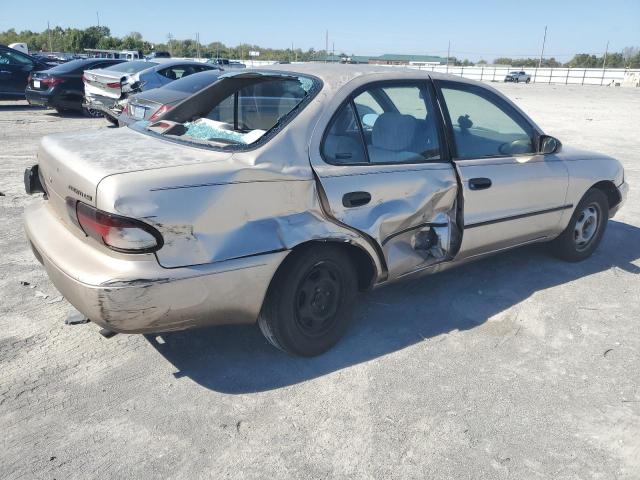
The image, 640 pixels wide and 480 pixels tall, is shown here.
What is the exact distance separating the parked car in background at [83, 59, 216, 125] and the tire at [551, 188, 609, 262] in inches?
337

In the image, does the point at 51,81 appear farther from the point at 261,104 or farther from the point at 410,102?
the point at 410,102

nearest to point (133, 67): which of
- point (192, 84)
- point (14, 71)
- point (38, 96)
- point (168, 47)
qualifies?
point (38, 96)

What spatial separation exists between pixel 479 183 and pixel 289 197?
5.13 ft

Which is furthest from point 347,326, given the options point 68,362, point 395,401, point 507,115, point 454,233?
point 507,115

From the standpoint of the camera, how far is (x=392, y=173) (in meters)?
3.30

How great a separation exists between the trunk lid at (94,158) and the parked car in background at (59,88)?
35.3ft

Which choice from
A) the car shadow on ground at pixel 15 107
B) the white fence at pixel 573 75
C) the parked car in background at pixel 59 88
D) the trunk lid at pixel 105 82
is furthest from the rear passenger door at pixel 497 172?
the white fence at pixel 573 75

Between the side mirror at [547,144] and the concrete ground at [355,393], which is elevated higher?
the side mirror at [547,144]

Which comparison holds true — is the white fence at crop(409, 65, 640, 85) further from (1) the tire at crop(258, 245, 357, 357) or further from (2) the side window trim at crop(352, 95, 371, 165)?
(1) the tire at crop(258, 245, 357, 357)

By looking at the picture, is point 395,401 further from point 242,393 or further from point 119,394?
point 119,394

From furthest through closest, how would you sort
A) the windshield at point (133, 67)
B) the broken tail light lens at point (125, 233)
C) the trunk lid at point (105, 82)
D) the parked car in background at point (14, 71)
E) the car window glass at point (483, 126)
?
1. the parked car in background at point (14, 71)
2. the windshield at point (133, 67)
3. the trunk lid at point (105, 82)
4. the car window glass at point (483, 126)
5. the broken tail light lens at point (125, 233)

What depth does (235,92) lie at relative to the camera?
12.5ft

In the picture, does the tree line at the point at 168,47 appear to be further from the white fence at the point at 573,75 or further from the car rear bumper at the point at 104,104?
the car rear bumper at the point at 104,104

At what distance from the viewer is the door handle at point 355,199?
305 centimetres
